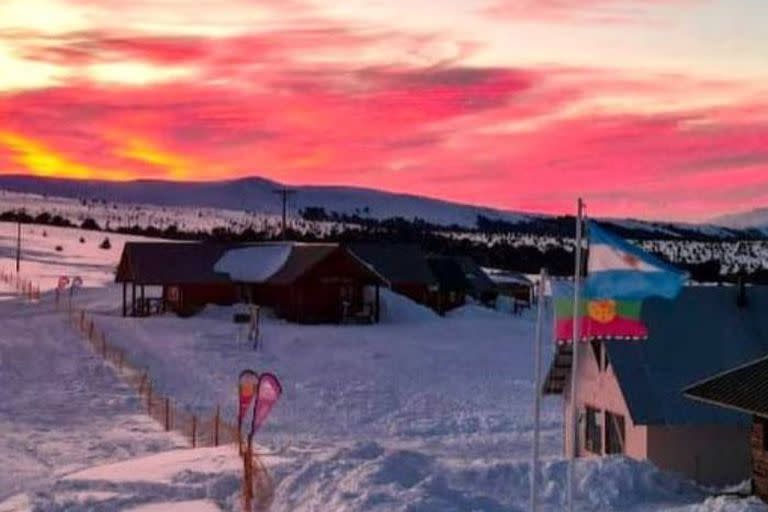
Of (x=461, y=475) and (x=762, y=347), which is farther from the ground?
(x=762, y=347)

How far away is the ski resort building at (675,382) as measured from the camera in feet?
97.1

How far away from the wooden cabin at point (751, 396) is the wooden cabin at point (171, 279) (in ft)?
151

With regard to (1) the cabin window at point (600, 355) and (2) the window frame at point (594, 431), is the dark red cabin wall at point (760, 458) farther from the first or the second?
(2) the window frame at point (594, 431)

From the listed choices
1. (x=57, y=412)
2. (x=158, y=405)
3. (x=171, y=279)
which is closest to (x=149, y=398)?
(x=158, y=405)

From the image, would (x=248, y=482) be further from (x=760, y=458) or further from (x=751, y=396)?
(x=760, y=458)

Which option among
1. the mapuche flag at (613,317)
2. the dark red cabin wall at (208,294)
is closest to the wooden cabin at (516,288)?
the dark red cabin wall at (208,294)

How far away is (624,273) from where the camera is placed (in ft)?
60.1

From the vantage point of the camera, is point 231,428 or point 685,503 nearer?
point 685,503

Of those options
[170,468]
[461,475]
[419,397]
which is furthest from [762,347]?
[419,397]

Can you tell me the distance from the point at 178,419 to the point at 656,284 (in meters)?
24.6

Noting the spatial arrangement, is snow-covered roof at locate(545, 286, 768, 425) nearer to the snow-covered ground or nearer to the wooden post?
the snow-covered ground

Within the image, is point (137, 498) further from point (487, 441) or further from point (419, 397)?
point (419, 397)

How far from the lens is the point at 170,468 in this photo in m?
27.8

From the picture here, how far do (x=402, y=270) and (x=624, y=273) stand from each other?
6073cm
